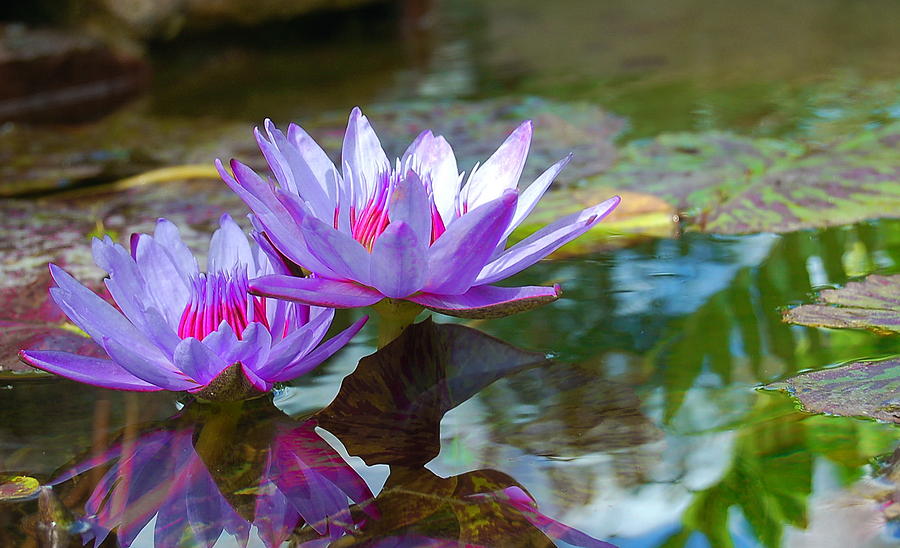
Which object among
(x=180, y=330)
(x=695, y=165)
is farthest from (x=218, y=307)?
(x=695, y=165)

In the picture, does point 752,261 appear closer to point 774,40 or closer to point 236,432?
point 236,432

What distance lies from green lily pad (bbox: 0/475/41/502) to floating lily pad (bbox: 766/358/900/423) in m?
0.67

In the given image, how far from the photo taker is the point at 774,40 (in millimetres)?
3486

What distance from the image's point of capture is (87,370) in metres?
0.83

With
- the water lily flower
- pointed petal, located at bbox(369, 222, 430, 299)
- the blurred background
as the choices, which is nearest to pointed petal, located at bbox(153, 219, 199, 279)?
the water lily flower

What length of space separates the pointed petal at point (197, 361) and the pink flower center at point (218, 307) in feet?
0.16

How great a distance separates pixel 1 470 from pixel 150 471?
14 centimetres

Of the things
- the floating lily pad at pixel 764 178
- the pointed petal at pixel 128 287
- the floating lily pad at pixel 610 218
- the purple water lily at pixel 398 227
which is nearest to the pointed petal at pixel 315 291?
the purple water lily at pixel 398 227

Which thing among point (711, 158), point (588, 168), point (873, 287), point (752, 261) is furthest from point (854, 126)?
point (873, 287)

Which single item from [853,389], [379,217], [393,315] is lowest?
[853,389]

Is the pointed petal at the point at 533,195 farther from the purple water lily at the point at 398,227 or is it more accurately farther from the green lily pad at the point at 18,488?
the green lily pad at the point at 18,488

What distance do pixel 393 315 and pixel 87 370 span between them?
285mm

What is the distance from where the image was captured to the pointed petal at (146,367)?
0.77 meters

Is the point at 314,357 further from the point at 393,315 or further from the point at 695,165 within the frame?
the point at 695,165
